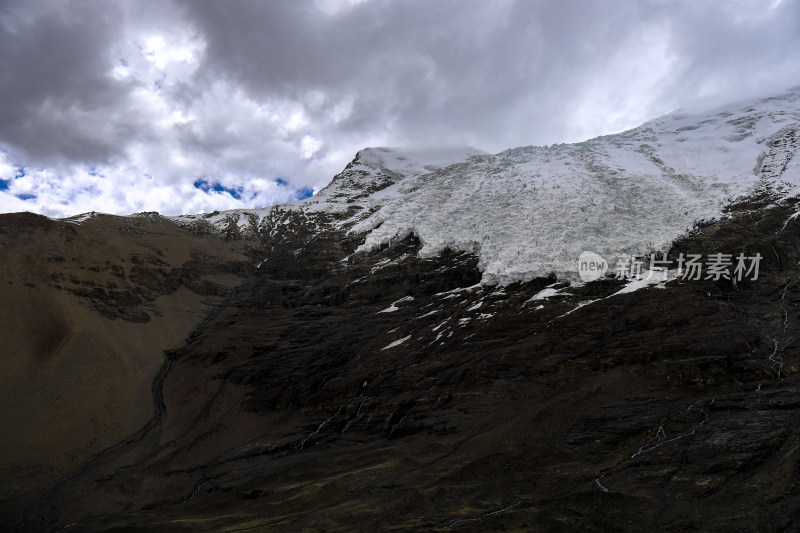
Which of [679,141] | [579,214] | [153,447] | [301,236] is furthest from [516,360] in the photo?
[679,141]

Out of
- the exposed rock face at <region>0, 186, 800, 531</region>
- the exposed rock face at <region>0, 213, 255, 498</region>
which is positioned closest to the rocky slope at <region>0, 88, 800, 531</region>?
the exposed rock face at <region>0, 186, 800, 531</region>

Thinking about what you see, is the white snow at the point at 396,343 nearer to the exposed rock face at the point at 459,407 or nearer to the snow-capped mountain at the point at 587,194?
the exposed rock face at the point at 459,407

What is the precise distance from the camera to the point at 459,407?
3172cm

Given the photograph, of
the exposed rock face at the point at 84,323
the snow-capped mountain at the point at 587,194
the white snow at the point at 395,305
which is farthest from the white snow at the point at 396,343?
the exposed rock face at the point at 84,323

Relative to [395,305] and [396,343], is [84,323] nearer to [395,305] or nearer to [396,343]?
[395,305]

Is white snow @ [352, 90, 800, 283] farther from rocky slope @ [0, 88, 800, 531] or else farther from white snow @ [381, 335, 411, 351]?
→ white snow @ [381, 335, 411, 351]

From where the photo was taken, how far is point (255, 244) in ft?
275

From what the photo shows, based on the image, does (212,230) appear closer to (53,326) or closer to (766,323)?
(53,326)

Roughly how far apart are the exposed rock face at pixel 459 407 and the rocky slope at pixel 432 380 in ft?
0.60

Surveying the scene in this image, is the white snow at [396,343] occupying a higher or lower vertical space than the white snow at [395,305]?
lower

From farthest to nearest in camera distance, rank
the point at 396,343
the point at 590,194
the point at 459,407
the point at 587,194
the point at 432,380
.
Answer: the point at 587,194 < the point at 590,194 < the point at 396,343 < the point at 432,380 < the point at 459,407

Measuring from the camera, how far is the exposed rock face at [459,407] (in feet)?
63.5

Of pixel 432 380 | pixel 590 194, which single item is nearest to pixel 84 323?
pixel 432 380

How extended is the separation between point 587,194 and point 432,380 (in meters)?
38.7
